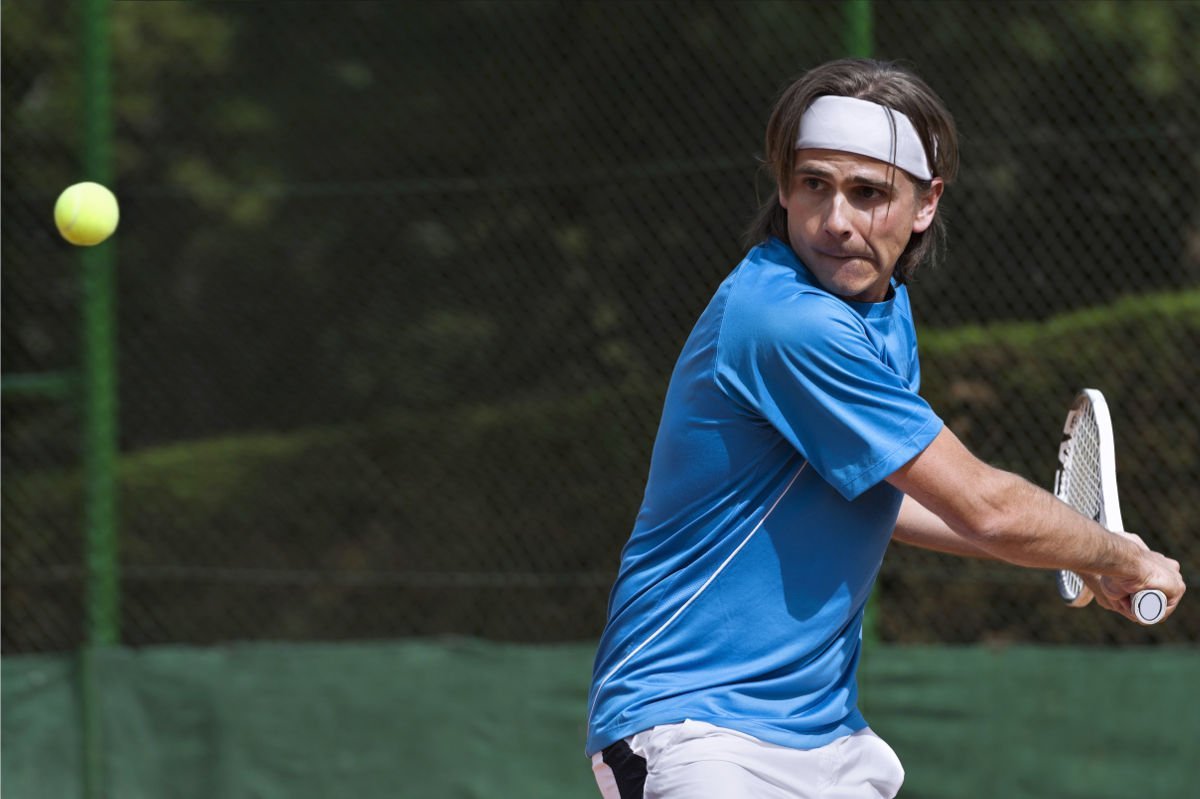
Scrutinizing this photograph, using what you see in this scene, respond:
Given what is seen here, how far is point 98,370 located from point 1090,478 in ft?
12.1

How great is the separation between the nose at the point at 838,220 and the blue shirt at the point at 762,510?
87 millimetres

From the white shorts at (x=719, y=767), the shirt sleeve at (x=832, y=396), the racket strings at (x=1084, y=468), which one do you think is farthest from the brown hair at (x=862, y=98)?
the white shorts at (x=719, y=767)

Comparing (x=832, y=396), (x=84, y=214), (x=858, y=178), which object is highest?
(x=84, y=214)

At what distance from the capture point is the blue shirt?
8.27ft

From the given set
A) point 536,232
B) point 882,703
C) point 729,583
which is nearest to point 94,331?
point 536,232

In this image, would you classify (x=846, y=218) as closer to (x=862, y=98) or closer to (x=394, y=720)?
(x=862, y=98)

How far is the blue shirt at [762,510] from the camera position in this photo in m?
2.52

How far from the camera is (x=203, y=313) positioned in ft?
22.0

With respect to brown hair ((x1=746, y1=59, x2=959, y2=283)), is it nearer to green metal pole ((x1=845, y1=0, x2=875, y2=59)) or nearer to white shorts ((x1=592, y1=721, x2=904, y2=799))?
white shorts ((x1=592, y1=721, x2=904, y2=799))

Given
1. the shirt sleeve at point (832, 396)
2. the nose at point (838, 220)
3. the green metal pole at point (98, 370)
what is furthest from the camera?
the green metal pole at point (98, 370)

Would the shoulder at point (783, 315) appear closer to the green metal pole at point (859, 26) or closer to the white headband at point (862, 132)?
the white headband at point (862, 132)

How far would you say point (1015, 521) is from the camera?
8.47ft

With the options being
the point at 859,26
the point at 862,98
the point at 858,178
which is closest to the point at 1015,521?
the point at 858,178

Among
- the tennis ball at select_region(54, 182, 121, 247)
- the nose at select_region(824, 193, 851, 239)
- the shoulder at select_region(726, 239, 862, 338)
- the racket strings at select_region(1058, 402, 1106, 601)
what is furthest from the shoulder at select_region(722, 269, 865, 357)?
the tennis ball at select_region(54, 182, 121, 247)
